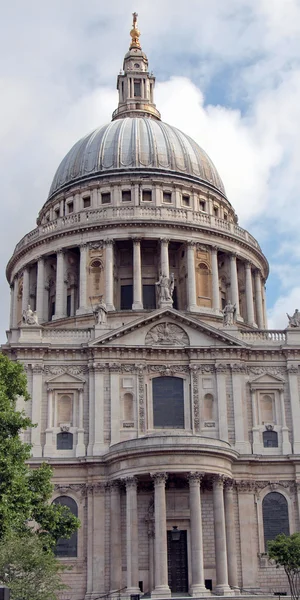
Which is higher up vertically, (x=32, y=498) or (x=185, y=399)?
(x=185, y=399)

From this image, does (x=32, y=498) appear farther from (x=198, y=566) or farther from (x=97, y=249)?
(x=97, y=249)

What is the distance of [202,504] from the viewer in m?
50.5

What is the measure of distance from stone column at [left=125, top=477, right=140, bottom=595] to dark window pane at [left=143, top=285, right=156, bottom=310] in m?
19.9

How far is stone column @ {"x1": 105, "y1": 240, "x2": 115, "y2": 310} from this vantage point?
64.0 metres

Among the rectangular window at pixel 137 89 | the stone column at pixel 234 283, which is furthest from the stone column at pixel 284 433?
the rectangular window at pixel 137 89

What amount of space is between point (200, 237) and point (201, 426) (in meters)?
19.3

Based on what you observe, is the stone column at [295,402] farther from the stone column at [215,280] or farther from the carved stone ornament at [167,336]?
the stone column at [215,280]

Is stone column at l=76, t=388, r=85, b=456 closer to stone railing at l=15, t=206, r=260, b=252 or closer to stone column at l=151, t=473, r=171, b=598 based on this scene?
stone column at l=151, t=473, r=171, b=598

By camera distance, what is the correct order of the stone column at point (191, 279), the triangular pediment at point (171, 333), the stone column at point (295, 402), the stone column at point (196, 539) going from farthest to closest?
1. the stone column at point (191, 279)
2. the triangular pediment at point (171, 333)
3. the stone column at point (295, 402)
4. the stone column at point (196, 539)

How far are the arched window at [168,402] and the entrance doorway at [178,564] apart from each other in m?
6.73

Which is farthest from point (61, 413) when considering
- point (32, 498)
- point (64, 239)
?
point (64, 239)

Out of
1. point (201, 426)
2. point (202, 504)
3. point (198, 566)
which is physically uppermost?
point (201, 426)

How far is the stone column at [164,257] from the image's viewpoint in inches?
2571

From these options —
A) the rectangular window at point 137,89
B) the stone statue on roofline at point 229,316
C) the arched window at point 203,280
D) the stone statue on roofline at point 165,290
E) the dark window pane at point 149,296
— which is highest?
the rectangular window at point 137,89
